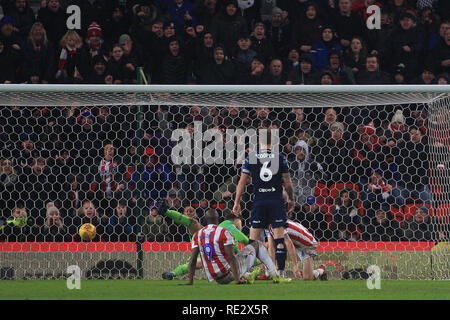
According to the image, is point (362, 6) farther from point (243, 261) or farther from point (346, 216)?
point (243, 261)

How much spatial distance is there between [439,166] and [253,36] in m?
4.75

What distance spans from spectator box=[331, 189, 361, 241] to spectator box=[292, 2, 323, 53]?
13.2 feet

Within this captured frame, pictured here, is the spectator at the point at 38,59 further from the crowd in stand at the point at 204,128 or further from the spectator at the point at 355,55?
the spectator at the point at 355,55

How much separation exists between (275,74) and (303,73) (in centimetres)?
43

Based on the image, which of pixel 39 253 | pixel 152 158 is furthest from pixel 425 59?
pixel 39 253

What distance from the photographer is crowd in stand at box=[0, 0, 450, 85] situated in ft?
42.6

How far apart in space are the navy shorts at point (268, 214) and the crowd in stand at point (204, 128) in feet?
3.90

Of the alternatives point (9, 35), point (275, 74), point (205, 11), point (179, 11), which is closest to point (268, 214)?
point (275, 74)

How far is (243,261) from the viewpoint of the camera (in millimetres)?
8555

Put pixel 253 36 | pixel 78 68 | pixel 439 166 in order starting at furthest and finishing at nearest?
1. pixel 253 36
2. pixel 78 68
3. pixel 439 166

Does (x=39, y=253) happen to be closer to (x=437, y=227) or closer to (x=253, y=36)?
(x=437, y=227)

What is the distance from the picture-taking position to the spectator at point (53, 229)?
982 cm

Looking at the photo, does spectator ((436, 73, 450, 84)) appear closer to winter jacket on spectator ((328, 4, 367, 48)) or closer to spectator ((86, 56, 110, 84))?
winter jacket on spectator ((328, 4, 367, 48))

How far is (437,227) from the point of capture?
388 inches
